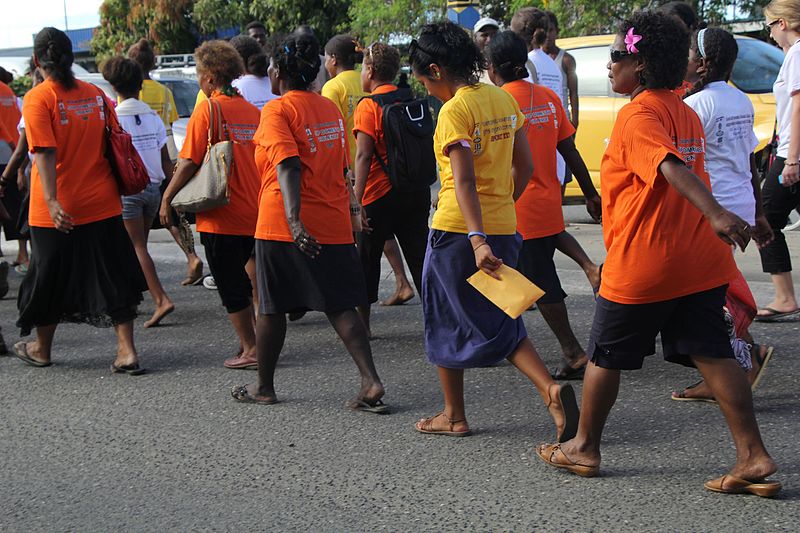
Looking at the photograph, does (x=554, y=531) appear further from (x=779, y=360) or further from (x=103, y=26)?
(x=103, y=26)

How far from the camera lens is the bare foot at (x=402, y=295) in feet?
25.9

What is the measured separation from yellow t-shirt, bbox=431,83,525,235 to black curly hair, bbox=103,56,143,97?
11.5ft

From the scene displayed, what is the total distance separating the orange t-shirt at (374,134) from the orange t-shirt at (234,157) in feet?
1.93

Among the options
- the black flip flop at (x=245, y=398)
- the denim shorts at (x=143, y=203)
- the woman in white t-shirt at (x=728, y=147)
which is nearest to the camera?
the woman in white t-shirt at (x=728, y=147)

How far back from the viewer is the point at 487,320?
465cm

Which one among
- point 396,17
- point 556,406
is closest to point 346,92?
point 556,406

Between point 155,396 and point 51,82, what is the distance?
5.98 ft

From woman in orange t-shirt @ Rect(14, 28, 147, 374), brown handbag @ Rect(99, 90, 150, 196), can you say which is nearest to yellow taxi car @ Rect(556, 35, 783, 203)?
brown handbag @ Rect(99, 90, 150, 196)

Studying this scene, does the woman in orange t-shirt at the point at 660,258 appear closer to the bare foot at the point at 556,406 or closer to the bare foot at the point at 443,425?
the bare foot at the point at 556,406

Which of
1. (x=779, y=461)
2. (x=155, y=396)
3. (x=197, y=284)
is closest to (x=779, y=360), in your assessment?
(x=779, y=461)

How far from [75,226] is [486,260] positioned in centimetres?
284

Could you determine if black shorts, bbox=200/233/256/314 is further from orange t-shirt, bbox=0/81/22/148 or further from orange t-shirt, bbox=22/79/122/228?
orange t-shirt, bbox=0/81/22/148

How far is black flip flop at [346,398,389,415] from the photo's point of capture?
5.30 metres

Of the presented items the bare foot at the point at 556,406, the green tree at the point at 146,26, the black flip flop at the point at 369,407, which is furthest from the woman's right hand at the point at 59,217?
the green tree at the point at 146,26
